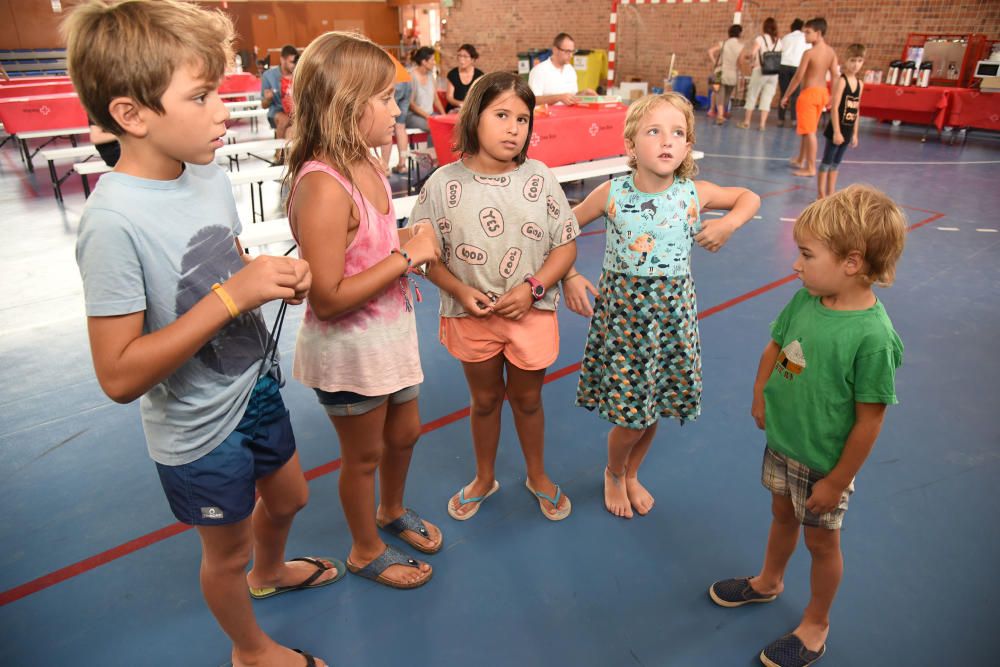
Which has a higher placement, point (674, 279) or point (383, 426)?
point (674, 279)

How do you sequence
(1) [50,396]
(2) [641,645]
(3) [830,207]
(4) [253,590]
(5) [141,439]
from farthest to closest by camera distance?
1. (1) [50,396]
2. (5) [141,439]
3. (4) [253,590]
4. (2) [641,645]
5. (3) [830,207]

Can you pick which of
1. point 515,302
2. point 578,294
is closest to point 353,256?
point 515,302

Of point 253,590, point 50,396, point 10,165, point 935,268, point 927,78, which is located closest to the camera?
point 253,590

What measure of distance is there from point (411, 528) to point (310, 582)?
36 cm

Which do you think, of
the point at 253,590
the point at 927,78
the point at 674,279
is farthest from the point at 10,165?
the point at 927,78

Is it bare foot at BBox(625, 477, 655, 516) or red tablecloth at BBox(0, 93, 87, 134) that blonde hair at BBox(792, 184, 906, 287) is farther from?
red tablecloth at BBox(0, 93, 87, 134)

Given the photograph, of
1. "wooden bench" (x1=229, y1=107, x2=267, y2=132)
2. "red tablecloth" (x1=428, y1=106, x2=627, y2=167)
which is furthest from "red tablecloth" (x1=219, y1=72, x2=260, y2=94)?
"red tablecloth" (x1=428, y1=106, x2=627, y2=167)

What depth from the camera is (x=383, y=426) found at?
1.88m

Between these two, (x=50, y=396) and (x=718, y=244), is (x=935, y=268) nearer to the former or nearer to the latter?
(x=718, y=244)

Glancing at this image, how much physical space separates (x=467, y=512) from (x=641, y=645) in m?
0.77

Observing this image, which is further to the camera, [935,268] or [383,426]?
[935,268]

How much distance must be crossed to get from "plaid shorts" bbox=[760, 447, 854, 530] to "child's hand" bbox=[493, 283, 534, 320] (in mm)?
802

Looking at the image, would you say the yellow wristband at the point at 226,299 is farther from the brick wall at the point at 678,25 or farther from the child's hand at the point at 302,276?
the brick wall at the point at 678,25

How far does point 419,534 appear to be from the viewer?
7.12 feet
